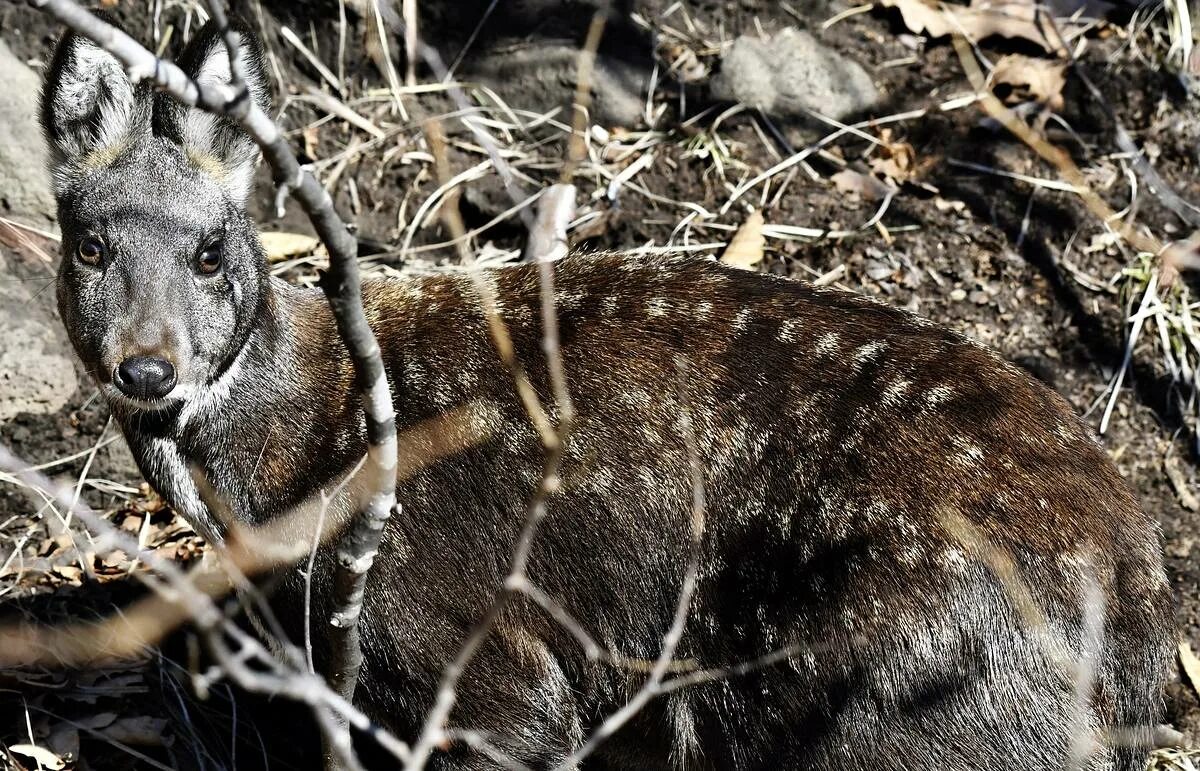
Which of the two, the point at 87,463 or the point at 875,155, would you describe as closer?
the point at 87,463

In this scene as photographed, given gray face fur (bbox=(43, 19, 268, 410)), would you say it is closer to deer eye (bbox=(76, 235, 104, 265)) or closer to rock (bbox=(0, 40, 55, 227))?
deer eye (bbox=(76, 235, 104, 265))

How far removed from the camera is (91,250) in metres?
4.13

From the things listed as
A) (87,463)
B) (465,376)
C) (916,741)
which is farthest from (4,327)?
(916,741)

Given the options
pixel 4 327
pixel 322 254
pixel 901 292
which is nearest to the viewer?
pixel 4 327

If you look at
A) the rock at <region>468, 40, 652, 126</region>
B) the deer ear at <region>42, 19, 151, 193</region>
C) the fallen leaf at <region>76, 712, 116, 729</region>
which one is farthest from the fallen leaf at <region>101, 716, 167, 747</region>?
the rock at <region>468, 40, 652, 126</region>

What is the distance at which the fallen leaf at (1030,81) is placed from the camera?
→ 21.9 ft

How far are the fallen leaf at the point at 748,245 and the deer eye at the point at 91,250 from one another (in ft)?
10.1

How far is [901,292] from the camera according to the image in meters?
6.15

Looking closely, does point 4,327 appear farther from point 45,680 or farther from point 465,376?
point 465,376

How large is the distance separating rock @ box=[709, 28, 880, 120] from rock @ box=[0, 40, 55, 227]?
3467 mm

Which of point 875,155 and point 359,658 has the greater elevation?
point 359,658

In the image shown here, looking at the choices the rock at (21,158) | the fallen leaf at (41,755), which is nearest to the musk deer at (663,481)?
the fallen leaf at (41,755)

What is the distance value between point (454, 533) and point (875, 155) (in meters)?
3.56

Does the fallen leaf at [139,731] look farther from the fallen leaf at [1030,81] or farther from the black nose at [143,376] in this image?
the fallen leaf at [1030,81]
